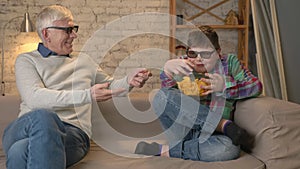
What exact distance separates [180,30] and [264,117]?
2136 mm

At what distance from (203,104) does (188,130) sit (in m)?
0.14

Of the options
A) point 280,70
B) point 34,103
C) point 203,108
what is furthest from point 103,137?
point 280,70

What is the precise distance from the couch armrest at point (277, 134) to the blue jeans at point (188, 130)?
0.38 feet

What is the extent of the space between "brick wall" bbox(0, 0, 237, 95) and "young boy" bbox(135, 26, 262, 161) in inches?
69.3

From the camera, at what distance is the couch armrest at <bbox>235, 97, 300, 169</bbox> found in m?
1.57

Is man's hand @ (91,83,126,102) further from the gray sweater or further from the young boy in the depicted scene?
the young boy

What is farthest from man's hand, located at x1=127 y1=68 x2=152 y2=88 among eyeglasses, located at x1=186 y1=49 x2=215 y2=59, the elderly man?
eyeglasses, located at x1=186 y1=49 x2=215 y2=59

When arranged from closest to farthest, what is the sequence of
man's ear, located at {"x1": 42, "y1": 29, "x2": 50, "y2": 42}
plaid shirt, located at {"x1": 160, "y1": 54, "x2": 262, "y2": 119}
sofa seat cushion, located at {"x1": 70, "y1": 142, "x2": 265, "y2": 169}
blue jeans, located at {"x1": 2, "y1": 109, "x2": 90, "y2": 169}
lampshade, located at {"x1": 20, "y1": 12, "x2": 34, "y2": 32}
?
blue jeans, located at {"x1": 2, "y1": 109, "x2": 90, "y2": 169}
sofa seat cushion, located at {"x1": 70, "y1": 142, "x2": 265, "y2": 169}
plaid shirt, located at {"x1": 160, "y1": 54, "x2": 262, "y2": 119}
man's ear, located at {"x1": 42, "y1": 29, "x2": 50, "y2": 42}
lampshade, located at {"x1": 20, "y1": 12, "x2": 34, "y2": 32}

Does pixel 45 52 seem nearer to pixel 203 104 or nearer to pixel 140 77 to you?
pixel 140 77

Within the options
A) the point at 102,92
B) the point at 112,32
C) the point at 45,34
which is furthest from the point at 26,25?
the point at 102,92

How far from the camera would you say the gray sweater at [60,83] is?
5.47 feet

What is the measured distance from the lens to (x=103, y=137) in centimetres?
207

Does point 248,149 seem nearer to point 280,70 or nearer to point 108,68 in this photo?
point 280,70

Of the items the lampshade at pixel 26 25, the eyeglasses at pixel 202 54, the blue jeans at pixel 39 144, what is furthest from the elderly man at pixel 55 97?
the lampshade at pixel 26 25
